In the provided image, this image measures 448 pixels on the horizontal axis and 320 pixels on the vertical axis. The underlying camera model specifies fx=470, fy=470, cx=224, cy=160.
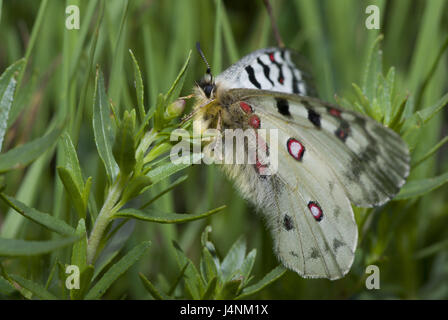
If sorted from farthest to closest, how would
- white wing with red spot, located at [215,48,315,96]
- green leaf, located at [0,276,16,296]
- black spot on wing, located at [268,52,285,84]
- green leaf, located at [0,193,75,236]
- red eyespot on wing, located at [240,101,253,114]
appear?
1. black spot on wing, located at [268,52,285,84]
2. white wing with red spot, located at [215,48,315,96]
3. red eyespot on wing, located at [240,101,253,114]
4. green leaf, located at [0,276,16,296]
5. green leaf, located at [0,193,75,236]

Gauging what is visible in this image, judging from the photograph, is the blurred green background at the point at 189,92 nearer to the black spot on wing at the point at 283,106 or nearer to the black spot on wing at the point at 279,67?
the black spot on wing at the point at 279,67

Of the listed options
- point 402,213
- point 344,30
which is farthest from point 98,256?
point 344,30

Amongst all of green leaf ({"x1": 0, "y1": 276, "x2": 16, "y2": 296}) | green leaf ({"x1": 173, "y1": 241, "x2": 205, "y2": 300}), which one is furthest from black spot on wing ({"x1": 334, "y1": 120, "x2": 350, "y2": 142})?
green leaf ({"x1": 0, "y1": 276, "x2": 16, "y2": 296})

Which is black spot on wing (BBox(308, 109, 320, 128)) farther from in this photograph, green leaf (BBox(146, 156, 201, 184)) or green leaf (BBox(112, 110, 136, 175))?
green leaf (BBox(112, 110, 136, 175))

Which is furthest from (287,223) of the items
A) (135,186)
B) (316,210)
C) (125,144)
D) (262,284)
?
(125,144)

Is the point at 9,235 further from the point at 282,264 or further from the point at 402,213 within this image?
the point at 402,213

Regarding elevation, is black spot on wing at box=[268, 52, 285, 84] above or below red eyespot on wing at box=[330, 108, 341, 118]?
above

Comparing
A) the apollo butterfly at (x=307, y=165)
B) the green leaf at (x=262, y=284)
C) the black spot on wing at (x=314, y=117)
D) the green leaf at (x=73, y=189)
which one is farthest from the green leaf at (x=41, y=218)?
the black spot on wing at (x=314, y=117)
